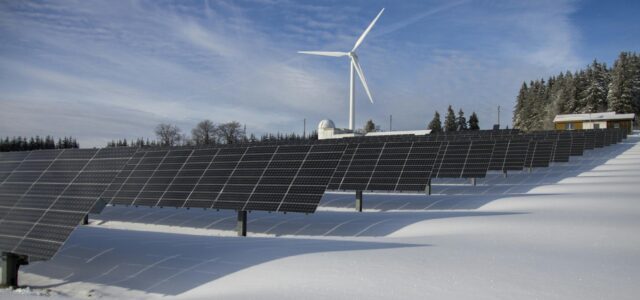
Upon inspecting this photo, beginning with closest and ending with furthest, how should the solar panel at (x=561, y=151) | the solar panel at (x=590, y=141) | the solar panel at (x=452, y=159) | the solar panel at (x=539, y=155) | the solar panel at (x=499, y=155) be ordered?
the solar panel at (x=452, y=159), the solar panel at (x=499, y=155), the solar panel at (x=539, y=155), the solar panel at (x=561, y=151), the solar panel at (x=590, y=141)

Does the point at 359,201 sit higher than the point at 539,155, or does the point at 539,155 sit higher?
the point at 539,155

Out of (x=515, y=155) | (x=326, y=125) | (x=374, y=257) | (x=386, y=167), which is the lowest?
(x=374, y=257)

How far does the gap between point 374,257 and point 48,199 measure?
9930 millimetres

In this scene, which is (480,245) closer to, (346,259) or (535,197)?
(346,259)

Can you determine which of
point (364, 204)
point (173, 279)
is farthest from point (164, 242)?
point (364, 204)

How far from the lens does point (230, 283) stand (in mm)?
11055

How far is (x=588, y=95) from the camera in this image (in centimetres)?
13438

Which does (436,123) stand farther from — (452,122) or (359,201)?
(359,201)

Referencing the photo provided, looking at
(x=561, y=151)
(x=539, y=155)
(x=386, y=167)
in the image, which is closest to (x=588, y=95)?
(x=561, y=151)

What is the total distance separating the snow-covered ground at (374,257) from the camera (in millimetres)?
9773

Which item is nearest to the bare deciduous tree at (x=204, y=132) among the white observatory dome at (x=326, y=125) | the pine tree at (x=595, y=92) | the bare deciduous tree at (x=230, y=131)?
the bare deciduous tree at (x=230, y=131)

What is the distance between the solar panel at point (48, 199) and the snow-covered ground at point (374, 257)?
1368 mm

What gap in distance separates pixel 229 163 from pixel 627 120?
110 m

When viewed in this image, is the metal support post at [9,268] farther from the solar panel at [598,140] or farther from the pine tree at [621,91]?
the pine tree at [621,91]
